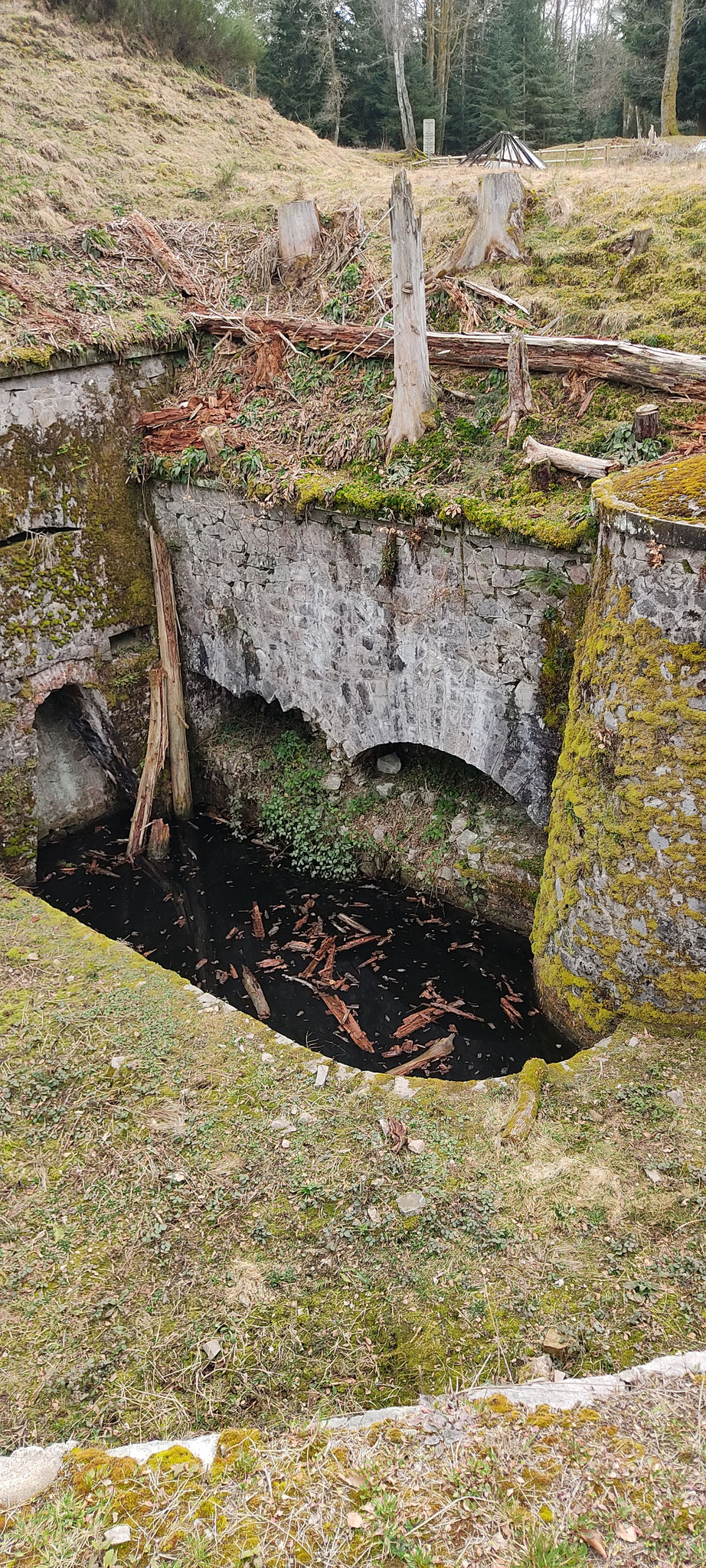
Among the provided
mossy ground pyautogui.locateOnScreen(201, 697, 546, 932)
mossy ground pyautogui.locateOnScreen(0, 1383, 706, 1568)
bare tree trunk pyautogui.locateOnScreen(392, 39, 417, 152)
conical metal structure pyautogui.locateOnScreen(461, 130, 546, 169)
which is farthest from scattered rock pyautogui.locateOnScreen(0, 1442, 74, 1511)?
bare tree trunk pyautogui.locateOnScreen(392, 39, 417, 152)

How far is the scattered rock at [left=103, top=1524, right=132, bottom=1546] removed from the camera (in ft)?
8.80

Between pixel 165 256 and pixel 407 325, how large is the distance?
530cm

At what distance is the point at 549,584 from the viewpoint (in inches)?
292

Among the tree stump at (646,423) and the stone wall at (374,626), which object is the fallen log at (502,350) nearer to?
the tree stump at (646,423)

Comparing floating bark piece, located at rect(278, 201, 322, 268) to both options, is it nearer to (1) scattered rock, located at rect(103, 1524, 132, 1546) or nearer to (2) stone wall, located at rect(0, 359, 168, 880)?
(2) stone wall, located at rect(0, 359, 168, 880)

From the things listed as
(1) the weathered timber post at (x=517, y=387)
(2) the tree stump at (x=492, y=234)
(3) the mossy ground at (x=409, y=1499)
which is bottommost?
(3) the mossy ground at (x=409, y=1499)

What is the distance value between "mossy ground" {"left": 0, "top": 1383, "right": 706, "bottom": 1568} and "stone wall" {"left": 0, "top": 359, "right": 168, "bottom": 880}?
7.53 metres

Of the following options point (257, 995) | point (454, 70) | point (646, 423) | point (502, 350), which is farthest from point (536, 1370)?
point (454, 70)

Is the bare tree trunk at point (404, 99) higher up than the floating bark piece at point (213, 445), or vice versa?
the bare tree trunk at point (404, 99)

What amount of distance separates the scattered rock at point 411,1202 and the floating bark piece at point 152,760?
6.51 m

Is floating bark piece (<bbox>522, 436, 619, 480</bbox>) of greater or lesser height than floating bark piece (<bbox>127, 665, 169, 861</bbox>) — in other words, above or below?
above

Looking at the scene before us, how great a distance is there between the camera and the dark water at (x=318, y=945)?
25.1 feet

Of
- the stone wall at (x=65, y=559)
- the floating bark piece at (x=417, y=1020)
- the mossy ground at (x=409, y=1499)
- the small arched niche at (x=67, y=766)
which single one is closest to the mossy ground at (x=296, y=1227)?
the mossy ground at (x=409, y=1499)

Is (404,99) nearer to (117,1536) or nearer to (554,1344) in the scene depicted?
(554,1344)
